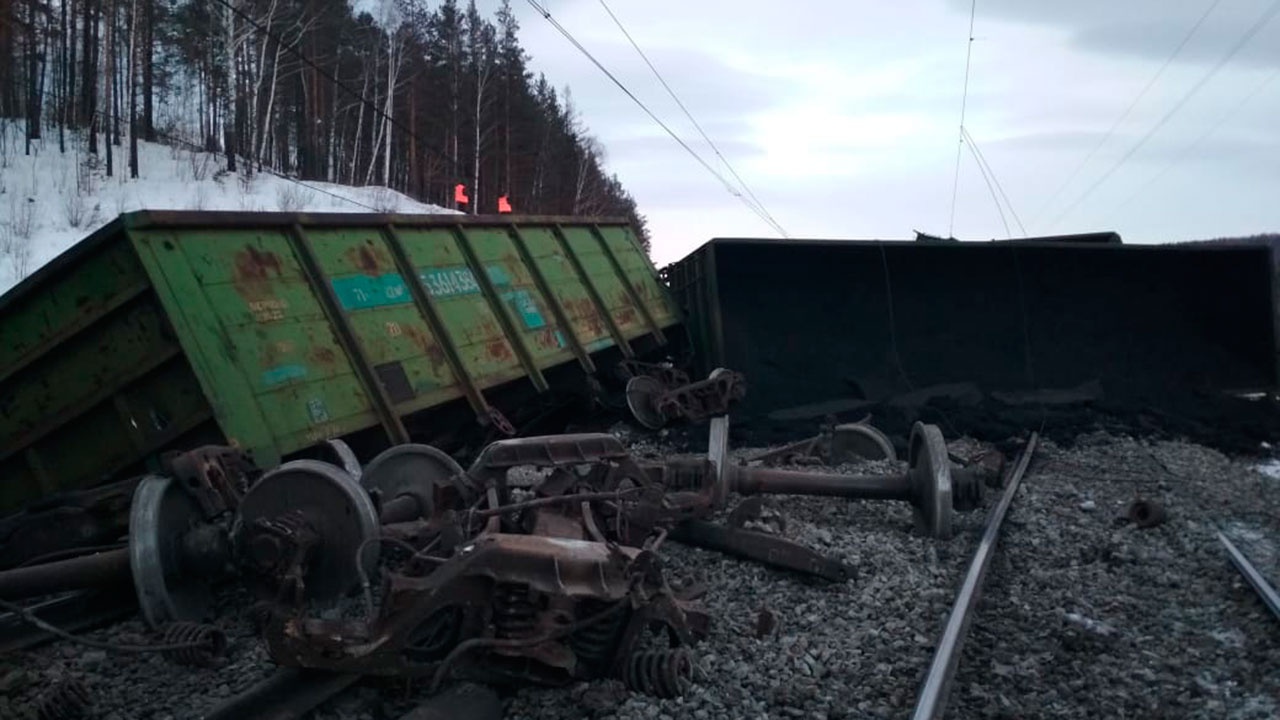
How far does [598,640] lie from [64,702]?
188cm

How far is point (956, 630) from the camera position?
462 centimetres

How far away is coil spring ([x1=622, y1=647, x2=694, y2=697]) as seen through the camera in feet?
12.8

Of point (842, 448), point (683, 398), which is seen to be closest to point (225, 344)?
point (842, 448)

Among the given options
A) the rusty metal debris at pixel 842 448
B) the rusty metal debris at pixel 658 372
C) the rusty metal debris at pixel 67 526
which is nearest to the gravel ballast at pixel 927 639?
the rusty metal debris at pixel 67 526

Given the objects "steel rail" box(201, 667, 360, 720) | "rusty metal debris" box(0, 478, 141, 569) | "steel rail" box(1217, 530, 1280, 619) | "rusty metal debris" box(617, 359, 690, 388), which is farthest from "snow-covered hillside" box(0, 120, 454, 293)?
"steel rail" box(201, 667, 360, 720)

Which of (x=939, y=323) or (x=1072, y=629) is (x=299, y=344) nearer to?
(x=1072, y=629)

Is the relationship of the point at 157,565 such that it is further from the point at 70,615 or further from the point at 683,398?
the point at 683,398

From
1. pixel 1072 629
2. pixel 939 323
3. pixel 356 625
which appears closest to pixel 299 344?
pixel 356 625

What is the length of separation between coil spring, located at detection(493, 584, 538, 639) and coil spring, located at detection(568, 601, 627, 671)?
243 millimetres

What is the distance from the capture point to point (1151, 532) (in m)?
6.80

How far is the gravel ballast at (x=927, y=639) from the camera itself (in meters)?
3.93

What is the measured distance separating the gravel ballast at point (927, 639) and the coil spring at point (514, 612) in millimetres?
316

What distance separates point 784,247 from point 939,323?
1.95 metres

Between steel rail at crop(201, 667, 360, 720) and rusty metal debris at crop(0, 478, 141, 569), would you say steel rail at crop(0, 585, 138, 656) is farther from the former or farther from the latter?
steel rail at crop(201, 667, 360, 720)
